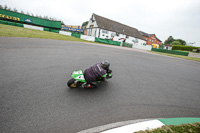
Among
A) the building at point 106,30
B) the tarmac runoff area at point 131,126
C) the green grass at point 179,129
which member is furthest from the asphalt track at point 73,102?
the building at point 106,30

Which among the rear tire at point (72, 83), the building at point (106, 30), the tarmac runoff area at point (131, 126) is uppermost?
the building at point (106, 30)

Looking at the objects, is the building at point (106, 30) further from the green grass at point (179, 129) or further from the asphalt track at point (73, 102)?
the green grass at point (179, 129)

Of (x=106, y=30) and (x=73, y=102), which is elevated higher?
(x=106, y=30)

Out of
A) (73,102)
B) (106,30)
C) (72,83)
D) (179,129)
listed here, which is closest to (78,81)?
(72,83)

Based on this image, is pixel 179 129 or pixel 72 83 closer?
pixel 179 129

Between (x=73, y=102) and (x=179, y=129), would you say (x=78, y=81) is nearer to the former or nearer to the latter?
(x=73, y=102)

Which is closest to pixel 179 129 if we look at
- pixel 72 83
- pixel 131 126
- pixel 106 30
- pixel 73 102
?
pixel 131 126

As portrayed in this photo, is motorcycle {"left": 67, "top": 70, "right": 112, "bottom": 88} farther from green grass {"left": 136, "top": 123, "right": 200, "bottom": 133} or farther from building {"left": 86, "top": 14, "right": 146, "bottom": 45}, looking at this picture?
building {"left": 86, "top": 14, "right": 146, "bottom": 45}

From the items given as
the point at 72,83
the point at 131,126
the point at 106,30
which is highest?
the point at 106,30

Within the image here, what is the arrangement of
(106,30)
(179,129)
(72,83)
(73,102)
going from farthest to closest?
1. (106,30)
2. (72,83)
3. (73,102)
4. (179,129)

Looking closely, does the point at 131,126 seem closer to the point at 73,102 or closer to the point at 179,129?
the point at 179,129

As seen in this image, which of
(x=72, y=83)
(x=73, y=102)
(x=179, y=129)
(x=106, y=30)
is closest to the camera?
(x=179, y=129)

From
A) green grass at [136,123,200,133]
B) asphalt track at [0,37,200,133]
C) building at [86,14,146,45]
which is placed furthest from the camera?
building at [86,14,146,45]

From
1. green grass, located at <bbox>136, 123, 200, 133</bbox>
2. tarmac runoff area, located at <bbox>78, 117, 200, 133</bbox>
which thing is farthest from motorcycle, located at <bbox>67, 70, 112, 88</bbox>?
green grass, located at <bbox>136, 123, 200, 133</bbox>
